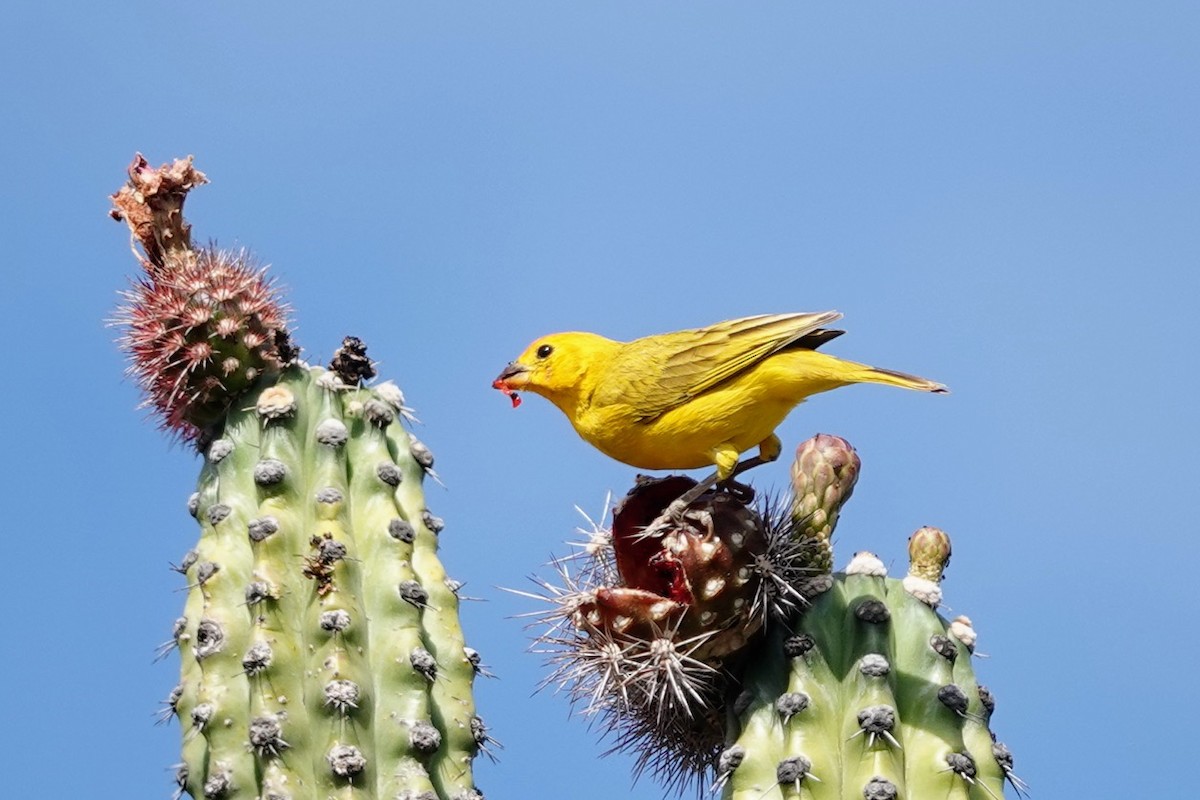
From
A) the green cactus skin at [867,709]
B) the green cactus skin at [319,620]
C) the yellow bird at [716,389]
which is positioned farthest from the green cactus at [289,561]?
the green cactus skin at [867,709]

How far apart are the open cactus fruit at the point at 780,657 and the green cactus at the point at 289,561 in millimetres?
490

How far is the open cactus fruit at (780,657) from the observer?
5.06 m

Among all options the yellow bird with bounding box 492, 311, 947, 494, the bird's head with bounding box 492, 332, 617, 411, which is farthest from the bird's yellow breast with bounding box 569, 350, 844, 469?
the bird's head with bounding box 492, 332, 617, 411

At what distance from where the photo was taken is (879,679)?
5148 mm

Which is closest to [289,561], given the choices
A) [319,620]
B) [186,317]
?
[319,620]

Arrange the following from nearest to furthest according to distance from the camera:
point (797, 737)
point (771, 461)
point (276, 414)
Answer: point (797, 737), point (276, 414), point (771, 461)

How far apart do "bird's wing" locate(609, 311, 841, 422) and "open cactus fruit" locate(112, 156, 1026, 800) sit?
16.7 inches

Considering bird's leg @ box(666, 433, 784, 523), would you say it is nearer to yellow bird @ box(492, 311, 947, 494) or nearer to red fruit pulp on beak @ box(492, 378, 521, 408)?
yellow bird @ box(492, 311, 947, 494)

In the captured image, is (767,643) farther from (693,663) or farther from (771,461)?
(771,461)

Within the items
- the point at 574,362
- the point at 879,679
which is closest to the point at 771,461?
the point at 574,362

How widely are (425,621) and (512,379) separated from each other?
1424 mm

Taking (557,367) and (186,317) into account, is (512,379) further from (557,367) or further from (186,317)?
(186,317)

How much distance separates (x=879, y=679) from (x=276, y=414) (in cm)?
216

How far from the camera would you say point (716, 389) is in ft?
19.7
